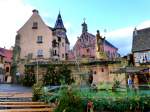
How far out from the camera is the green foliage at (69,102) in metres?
10.5

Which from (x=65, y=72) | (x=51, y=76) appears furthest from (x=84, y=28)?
(x=51, y=76)

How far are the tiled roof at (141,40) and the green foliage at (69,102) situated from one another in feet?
97.4

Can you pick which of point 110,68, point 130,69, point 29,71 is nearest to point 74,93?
point 130,69

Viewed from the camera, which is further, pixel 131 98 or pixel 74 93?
pixel 131 98

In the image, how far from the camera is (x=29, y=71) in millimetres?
37906

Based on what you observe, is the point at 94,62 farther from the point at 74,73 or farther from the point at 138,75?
the point at 138,75

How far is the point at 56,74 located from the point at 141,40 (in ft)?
48.6

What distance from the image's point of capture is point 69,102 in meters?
10.7

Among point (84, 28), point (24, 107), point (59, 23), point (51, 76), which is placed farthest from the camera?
point (84, 28)

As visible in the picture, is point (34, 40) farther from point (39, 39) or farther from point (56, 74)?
point (56, 74)

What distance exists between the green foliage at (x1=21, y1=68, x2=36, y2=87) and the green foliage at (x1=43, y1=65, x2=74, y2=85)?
82.9 inches

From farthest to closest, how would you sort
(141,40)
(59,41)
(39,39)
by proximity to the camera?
(59,41), (39,39), (141,40)

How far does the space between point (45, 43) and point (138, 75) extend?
19088 millimetres

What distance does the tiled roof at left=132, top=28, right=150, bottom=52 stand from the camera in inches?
1558
